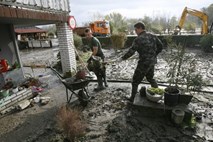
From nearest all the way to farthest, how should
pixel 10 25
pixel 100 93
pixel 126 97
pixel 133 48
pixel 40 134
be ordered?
1. pixel 40 134
2. pixel 133 48
3. pixel 126 97
4. pixel 100 93
5. pixel 10 25

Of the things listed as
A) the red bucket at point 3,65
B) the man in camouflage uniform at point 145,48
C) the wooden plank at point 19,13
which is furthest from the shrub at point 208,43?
the red bucket at point 3,65

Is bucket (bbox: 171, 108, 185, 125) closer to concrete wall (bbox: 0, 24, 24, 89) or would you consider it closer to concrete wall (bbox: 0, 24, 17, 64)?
concrete wall (bbox: 0, 24, 24, 89)

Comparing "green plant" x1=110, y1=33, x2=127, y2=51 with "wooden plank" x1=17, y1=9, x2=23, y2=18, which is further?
"green plant" x1=110, y1=33, x2=127, y2=51

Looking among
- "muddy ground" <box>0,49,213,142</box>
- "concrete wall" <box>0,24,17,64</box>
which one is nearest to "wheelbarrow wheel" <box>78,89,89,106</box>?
"muddy ground" <box>0,49,213,142</box>

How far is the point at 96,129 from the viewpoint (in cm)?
323

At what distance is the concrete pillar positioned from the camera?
19.6 ft

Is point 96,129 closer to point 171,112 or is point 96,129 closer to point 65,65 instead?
point 171,112

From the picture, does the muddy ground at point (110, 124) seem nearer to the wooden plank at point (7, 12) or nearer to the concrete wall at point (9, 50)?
the concrete wall at point (9, 50)

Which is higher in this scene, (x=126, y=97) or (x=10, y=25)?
(x=10, y=25)

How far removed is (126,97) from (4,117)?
322 centimetres

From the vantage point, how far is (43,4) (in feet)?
15.6

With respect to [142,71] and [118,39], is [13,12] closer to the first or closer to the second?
[142,71]

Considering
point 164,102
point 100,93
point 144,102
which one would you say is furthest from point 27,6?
point 164,102

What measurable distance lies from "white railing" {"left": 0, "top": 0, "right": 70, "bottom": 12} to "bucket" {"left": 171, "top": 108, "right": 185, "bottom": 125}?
4302 mm
